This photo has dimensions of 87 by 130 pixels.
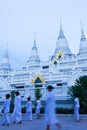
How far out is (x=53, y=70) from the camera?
4512 cm

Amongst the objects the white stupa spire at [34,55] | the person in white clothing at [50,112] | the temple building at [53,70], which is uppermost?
the white stupa spire at [34,55]

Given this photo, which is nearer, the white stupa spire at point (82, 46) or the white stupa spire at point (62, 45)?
the white stupa spire at point (82, 46)

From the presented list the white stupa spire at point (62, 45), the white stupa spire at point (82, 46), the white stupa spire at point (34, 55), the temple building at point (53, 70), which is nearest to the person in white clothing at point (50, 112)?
the temple building at point (53, 70)

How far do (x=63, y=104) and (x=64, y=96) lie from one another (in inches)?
39.9

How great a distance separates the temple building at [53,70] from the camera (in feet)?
117

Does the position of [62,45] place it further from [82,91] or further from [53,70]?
[82,91]

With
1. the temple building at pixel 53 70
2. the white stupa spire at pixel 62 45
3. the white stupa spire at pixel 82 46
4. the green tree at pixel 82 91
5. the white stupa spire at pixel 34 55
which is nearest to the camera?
the green tree at pixel 82 91

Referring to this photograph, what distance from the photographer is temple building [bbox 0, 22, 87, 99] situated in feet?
117

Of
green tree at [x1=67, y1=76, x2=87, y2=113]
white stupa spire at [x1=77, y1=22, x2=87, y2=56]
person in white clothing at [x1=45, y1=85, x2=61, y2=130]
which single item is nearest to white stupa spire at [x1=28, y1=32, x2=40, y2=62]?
white stupa spire at [x1=77, y1=22, x2=87, y2=56]

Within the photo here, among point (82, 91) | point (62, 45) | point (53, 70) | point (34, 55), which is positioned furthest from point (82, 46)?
point (82, 91)

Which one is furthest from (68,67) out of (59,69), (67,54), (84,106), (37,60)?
(84,106)

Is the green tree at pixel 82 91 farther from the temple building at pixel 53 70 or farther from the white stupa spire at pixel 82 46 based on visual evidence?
the white stupa spire at pixel 82 46

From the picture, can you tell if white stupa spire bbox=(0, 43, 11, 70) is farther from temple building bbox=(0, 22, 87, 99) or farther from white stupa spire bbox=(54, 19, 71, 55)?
white stupa spire bbox=(54, 19, 71, 55)

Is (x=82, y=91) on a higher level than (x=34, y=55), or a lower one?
lower
